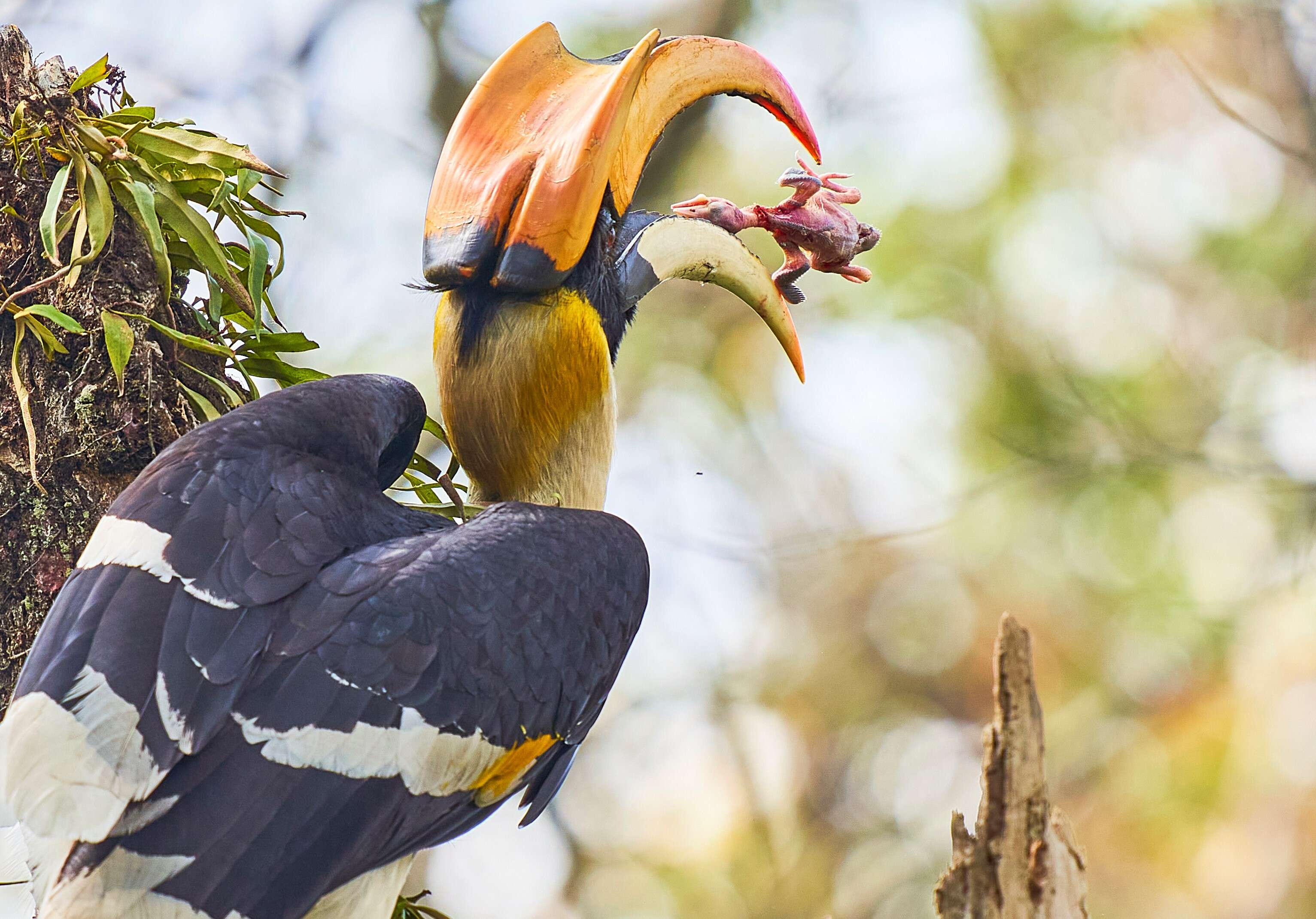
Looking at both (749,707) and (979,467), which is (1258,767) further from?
(749,707)

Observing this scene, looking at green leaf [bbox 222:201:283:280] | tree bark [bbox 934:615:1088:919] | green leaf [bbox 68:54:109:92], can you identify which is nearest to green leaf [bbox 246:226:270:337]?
green leaf [bbox 222:201:283:280]

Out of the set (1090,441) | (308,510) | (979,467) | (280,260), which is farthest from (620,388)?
(308,510)

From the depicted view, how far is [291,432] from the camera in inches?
49.0

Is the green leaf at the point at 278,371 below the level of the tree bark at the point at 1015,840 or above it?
above

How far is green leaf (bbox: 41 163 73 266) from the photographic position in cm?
125

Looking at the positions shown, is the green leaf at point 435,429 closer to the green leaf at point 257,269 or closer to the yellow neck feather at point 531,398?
the yellow neck feather at point 531,398

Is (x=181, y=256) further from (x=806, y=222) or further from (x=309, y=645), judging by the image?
(x=806, y=222)

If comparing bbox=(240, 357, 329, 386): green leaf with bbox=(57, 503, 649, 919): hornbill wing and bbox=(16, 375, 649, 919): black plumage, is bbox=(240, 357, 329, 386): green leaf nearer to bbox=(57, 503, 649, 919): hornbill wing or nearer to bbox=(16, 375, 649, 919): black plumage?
bbox=(16, 375, 649, 919): black plumage

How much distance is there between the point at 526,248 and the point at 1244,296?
3.31 m

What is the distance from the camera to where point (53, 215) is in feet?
4.11

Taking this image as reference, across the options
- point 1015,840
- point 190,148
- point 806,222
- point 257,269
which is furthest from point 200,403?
point 1015,840

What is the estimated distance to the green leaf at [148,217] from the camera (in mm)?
1289

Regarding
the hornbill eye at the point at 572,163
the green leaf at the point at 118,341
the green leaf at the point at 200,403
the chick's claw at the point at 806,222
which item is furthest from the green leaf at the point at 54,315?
the chick's claw at the point at 806,222

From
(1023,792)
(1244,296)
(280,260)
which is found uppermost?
(1244,296)
